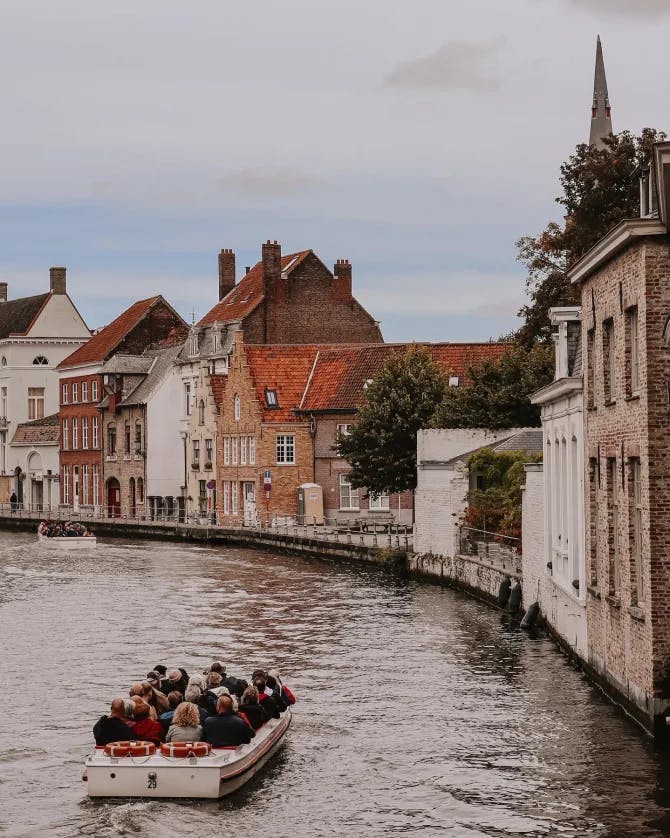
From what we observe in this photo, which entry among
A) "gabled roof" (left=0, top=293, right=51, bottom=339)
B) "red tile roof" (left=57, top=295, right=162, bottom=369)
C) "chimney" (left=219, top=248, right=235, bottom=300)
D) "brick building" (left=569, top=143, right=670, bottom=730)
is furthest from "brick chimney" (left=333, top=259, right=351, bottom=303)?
"brick building" (left=569, top=143, right=670, bottom=730)

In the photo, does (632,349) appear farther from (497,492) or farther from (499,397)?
(499,397)

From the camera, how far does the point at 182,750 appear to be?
21.2 meters

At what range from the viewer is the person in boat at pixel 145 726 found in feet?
73.2

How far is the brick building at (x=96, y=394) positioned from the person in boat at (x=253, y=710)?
2913 inches

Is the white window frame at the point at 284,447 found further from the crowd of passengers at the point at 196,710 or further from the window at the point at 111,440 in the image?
the crowd of passengers at the point at 196,710

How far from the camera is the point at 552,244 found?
57.5 meters

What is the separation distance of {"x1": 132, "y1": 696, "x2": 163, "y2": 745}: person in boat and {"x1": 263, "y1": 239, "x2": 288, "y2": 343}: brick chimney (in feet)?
211

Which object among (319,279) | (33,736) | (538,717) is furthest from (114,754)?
(319,279)

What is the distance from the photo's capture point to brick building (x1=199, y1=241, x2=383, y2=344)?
A: 8612cm

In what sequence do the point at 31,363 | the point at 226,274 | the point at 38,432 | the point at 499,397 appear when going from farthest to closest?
the point at 31,363 → the point at 38,432 → the point at 226,274 → the point at 499,397

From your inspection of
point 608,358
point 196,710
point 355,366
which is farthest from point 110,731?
point 355,366

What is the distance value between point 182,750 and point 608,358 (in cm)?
1057

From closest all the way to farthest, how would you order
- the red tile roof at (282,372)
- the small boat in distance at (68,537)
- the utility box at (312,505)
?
1. the small boat in distance at (68,537)
2. the utility box at (312,505)
3. the red tile roof at (282,372)

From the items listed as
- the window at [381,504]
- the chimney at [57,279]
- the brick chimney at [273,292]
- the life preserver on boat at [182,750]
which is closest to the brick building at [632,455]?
the life preserver on boat at [182,750]
